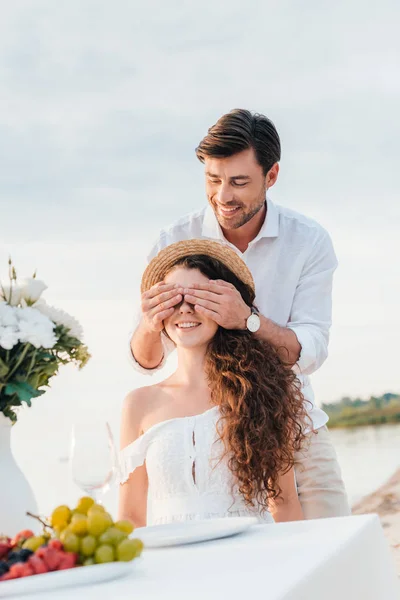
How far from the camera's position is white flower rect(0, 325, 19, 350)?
4.77 ft

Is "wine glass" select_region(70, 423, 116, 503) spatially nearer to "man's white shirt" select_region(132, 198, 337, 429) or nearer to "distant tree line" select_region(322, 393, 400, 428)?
"man's white shirt" select_region(132, 198, 337, 429)

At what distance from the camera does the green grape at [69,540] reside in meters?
1.25

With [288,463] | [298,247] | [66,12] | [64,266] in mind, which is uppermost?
[66,12]

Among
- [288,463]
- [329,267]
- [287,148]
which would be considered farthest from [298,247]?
[287,148]

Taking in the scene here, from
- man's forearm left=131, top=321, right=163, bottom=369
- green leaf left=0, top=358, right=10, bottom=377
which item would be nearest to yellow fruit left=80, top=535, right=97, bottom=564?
green leaf left=0, top=358, right=10, bottom=377

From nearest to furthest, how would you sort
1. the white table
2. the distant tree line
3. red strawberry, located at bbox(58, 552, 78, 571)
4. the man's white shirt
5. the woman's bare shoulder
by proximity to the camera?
the white table → red strawberry, located at bbox(58, 552, 78, 571) → the woman's bare shoulder → the man's white shirt → the distant tree line

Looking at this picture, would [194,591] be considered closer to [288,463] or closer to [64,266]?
[288,463]

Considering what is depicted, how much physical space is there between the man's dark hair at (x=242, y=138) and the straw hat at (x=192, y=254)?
46 centimetres

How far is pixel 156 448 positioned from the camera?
2465mm

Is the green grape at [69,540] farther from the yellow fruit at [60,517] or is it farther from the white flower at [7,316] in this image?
the white flower at [7,316]

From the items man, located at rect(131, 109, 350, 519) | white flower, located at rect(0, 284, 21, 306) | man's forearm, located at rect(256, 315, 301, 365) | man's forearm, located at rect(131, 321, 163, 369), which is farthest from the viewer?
man, located at rect(131, 109, 350, 519)

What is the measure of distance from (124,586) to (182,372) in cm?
145

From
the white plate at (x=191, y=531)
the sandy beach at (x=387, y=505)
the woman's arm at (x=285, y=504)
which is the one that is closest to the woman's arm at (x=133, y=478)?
the woman's arm at (x=285, y=504)

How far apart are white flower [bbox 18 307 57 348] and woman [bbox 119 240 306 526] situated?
1.02m
